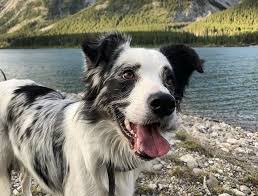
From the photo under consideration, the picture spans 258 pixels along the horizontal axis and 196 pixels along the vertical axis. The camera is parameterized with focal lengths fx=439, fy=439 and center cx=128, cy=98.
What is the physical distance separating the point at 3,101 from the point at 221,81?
46312 mm

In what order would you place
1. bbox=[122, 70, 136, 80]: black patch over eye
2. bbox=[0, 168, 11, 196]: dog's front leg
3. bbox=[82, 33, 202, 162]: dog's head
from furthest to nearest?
bbox=[0, 168, 11, 196]: dog's front leg < bbox=[122, 70, 136, 80]: black patch over eye < bbox=[82, 33, 202, 162]: dog's head

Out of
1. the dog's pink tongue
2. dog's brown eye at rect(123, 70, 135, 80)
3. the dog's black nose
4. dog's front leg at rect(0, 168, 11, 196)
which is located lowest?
dog's front leg at rect(0, 168, 11, 196)

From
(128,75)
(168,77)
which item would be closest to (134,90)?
(128,75)

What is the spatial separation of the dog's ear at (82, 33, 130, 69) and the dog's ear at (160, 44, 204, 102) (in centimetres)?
70

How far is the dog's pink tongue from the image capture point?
534 centimetres

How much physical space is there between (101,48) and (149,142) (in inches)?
55.3

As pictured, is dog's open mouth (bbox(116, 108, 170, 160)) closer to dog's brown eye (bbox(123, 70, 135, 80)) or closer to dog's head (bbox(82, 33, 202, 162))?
dog's head (bbox(82, 33, 202, 162))

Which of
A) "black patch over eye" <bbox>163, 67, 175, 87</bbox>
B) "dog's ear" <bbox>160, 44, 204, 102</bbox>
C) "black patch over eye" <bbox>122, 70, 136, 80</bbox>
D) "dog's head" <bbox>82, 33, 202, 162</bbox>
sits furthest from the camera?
"dog's ear" <bbox>160, 44, 204, 102</bbox>

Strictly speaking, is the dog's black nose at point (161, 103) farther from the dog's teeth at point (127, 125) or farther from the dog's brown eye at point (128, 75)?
the dog's brown eye at point (128, 75)

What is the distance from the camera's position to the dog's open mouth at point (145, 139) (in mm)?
5340

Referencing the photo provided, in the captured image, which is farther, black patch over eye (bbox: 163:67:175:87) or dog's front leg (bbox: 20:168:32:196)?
dog's front leg (bbox: 20:168:32:196)

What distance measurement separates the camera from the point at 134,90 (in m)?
5.35

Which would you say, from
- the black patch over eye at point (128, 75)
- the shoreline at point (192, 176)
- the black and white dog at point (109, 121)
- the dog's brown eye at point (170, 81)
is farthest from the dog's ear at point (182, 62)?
the shoreline at point (192, 176)

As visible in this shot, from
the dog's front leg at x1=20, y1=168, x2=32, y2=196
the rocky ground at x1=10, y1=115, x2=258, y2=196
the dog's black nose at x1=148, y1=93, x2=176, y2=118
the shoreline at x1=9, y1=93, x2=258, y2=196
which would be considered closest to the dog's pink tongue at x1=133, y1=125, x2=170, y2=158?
the dog's black nose at x1=148, y1=93, x2=176, y2=118
